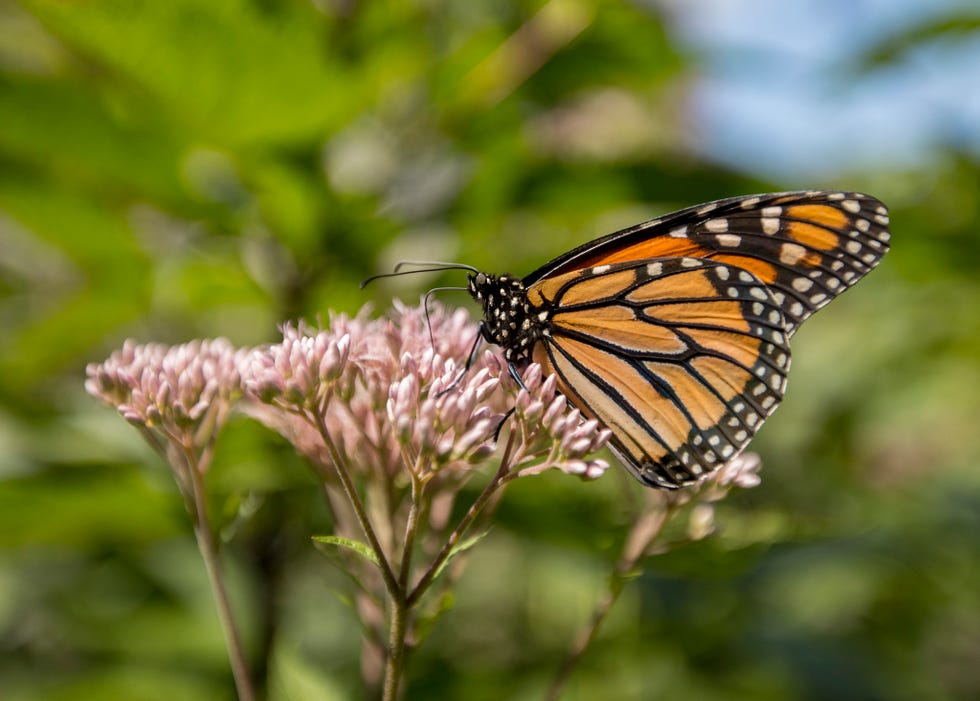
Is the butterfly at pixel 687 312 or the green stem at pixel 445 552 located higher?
the butterfly at pixel 687 312

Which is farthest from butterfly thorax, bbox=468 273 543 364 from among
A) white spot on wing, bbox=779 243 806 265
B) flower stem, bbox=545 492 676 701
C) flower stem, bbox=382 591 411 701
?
flower stem, bbox=382 591 411 701

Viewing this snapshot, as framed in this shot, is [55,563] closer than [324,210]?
No

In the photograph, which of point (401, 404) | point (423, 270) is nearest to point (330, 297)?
point (423, 270)

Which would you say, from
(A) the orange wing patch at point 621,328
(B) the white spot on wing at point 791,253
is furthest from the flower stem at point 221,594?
(B) the white spot on wing at point 791,253

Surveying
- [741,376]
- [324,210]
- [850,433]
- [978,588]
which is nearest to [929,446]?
[850,433]

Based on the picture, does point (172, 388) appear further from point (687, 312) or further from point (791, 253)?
point (791, 253)

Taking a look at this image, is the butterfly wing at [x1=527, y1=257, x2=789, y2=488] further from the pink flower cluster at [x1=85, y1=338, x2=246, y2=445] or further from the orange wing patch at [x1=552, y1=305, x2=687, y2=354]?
the pink flower cluster at [x1=85, y1=338, x2=246, y2=445]

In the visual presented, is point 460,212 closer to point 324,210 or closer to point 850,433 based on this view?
point 324,210

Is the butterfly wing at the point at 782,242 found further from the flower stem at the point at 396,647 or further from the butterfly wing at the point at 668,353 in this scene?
the flower stem at the point at 396,647
